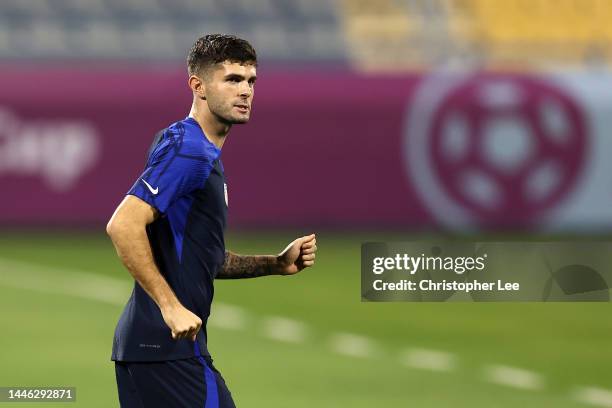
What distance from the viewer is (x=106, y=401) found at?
10.4m

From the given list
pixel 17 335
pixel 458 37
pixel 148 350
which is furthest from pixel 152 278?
pixel 458 37

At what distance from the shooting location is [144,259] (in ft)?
19.0

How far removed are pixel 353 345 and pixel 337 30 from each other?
34.4 feet

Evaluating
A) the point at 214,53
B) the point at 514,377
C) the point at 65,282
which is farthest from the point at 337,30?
the point at 214,53

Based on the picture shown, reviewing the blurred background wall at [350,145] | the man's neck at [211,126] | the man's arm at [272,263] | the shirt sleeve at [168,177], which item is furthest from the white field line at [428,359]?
the blurred background wall at [350,145]

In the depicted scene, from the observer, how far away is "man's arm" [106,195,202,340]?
576cm

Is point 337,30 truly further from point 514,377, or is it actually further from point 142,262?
point 142,262

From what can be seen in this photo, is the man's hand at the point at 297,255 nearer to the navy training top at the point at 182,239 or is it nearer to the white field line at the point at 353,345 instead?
the navy training top at the point at 182,239

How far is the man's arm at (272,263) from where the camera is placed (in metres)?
6.70

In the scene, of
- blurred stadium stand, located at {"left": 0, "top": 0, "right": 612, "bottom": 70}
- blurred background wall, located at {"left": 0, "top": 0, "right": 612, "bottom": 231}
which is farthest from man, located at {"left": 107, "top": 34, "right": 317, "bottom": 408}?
blurred stadium stand, located at {"left": 0, "top": 0, "right": 612, "bottom": 70}

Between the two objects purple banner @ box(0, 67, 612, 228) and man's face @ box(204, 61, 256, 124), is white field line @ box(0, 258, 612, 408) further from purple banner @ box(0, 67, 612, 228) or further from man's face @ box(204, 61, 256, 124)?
man's face @ box(204, 61, 256, 124)

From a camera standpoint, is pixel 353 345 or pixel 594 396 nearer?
pixel 594 396

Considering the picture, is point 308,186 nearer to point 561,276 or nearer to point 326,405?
point 326,405

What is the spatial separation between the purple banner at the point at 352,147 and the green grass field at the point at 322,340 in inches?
67.8
